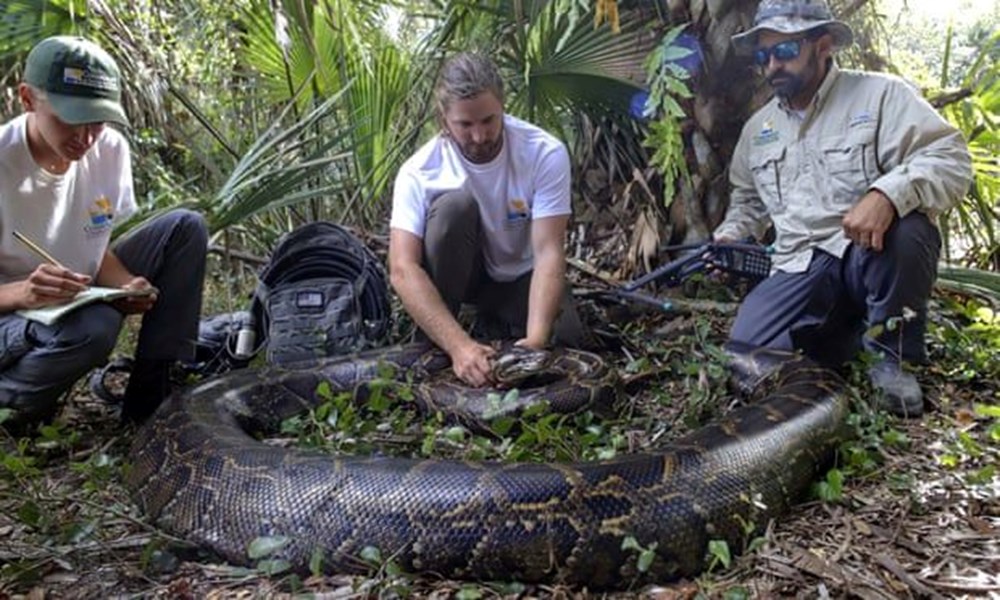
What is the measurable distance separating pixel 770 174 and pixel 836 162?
17.7 inches

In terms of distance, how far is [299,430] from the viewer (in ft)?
13.6

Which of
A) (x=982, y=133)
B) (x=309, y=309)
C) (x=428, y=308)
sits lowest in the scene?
(x=309, y=309)

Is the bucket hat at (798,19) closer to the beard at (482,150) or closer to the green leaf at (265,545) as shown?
the beard at (482,150)

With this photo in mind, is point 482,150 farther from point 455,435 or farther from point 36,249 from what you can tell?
point 36,249

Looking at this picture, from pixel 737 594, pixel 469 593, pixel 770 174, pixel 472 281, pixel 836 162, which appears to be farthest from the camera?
pixel 472 281

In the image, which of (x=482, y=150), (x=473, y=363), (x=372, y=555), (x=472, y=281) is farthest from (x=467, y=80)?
(x=372, y=555)

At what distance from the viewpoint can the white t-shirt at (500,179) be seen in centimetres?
474

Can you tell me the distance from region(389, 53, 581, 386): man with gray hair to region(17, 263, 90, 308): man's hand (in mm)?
1666

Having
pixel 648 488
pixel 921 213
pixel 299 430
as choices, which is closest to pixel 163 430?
pixel 299 430

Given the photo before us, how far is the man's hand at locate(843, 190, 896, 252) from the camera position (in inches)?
165

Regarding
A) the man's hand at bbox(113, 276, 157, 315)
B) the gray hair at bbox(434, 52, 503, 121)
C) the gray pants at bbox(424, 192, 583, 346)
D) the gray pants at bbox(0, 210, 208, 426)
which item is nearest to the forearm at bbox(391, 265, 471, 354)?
the gray pants at bbox(424, 192, 583, 346)

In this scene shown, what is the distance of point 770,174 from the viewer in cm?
505

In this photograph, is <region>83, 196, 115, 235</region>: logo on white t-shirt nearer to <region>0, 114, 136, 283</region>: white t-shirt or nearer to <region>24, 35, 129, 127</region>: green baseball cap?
<region>0, 114, 136, 283</region>: white t-shirt

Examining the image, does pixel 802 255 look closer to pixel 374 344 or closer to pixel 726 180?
pixel 726 180
